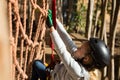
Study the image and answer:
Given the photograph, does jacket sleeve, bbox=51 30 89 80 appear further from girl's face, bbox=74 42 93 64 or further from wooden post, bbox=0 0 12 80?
wooden post, bbox=0 0 12 80

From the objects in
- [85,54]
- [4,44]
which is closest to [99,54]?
[85,54]

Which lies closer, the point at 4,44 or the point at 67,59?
the point at 4,44

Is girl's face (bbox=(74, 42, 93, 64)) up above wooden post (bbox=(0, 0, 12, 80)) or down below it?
below

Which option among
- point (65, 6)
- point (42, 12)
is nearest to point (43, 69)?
point (42, 12)

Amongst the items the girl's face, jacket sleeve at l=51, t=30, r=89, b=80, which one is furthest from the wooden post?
the girl's face

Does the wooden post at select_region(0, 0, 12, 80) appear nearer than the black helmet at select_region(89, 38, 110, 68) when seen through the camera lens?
Yes

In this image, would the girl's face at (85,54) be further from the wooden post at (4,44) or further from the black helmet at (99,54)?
the wooden post at (4,44)

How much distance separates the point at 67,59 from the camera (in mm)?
1713

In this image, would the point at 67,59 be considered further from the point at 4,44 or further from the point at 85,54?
the point at 4,44

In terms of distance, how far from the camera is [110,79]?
5.14m

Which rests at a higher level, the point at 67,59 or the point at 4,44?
the point at 4,44

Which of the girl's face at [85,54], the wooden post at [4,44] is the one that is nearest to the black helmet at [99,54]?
the girl's face at [85,54]

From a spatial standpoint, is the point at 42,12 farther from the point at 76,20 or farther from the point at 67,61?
the point at 76,20

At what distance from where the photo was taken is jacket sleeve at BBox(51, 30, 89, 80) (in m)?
1.69
